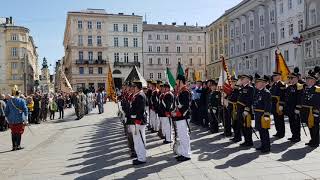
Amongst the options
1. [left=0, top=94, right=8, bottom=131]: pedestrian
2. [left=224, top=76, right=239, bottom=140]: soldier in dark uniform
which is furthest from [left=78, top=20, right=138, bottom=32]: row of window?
[left=224, top=76, right=239, bottom=140]: soldier in dark uniform

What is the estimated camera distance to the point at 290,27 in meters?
44.3

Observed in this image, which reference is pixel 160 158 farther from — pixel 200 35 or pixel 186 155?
pixel 200 35

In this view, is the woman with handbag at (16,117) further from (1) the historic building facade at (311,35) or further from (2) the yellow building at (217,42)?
(2) the yellow building at (217,42)

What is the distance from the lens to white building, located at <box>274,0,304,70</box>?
1641 inches

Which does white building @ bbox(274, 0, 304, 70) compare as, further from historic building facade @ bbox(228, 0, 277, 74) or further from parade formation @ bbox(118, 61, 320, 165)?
parade formation @ bbox(118, 61, 320, 165)

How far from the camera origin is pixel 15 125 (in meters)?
12.8

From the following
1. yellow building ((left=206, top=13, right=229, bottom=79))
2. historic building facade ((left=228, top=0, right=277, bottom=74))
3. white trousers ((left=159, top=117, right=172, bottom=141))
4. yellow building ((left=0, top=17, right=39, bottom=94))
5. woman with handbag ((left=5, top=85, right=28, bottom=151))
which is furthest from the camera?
yellow building ((left=0, top=17, right=39, bottom=94))

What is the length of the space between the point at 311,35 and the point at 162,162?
31.0 meters

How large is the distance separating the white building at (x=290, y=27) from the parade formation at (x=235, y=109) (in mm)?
28695

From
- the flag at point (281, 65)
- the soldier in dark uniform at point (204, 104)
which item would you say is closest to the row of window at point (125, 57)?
the soldier in dark uniform at point (204, 104)

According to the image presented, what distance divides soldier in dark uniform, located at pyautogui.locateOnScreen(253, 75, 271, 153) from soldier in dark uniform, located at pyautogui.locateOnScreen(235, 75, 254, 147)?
279mm

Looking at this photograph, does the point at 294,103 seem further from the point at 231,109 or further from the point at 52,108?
the point at 52,108

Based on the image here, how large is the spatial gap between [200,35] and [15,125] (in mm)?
79371

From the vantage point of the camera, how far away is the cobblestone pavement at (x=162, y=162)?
8172mm
